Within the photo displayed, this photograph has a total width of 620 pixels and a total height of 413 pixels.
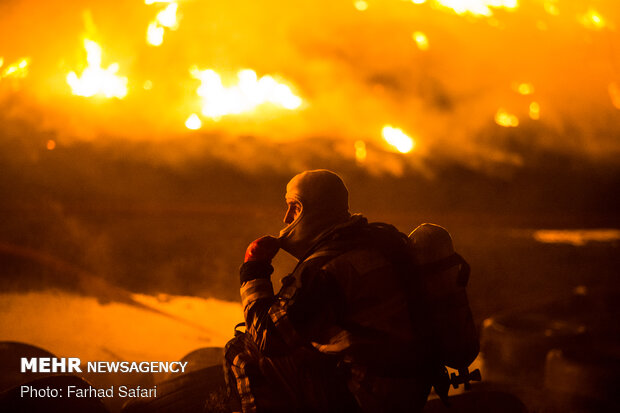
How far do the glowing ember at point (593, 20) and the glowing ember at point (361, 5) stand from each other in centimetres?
240

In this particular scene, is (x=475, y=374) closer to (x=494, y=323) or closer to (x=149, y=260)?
(x=494, y=323)

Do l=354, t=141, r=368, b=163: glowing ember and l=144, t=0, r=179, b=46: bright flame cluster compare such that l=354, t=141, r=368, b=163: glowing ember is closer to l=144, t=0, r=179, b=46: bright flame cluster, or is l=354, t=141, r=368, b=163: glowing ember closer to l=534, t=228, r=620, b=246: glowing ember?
l=144, t=0, r=179, b=46: bright flame cluster

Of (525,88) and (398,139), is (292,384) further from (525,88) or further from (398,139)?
(525,88)

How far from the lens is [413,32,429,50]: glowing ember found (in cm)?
560

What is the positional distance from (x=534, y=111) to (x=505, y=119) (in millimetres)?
335

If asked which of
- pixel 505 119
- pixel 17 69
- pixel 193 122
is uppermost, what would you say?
pixel 17 69

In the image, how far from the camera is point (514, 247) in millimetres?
6559

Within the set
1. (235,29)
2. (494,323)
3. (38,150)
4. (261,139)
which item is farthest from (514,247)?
(38,150)

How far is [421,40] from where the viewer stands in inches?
223

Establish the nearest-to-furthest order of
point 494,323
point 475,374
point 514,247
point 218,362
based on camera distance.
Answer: point 475,374, point 218,362, point 494,323, point 514,247

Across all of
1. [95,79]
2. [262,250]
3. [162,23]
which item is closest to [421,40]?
[162,23]

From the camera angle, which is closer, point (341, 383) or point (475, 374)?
point (341, 383)

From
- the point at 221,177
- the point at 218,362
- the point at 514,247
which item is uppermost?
the point at 221,177

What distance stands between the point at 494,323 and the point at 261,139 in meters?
2.81
